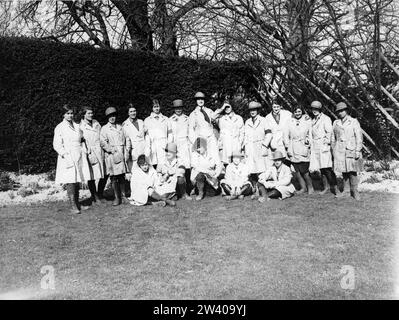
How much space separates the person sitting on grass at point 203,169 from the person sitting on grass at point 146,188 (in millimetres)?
660

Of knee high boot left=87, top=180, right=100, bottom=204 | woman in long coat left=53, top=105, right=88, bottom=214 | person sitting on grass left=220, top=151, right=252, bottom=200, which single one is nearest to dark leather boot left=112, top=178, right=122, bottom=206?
knee high boot left=87, top=180, right=100, bottom=204

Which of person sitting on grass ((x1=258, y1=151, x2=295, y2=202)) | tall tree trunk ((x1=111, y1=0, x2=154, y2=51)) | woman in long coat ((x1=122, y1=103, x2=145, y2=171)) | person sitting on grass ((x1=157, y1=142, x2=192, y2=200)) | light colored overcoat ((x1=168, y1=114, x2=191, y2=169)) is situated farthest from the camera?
tall tree trunk ((x1=111, y1=0, x2=154, y2=51))

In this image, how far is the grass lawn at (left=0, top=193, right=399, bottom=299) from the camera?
13.9ft

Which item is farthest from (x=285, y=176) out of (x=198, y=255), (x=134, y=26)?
(x=134, y=26)

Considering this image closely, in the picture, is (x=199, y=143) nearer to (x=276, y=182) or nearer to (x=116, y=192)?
(x=276, y=182)

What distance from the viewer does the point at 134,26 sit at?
535 inches

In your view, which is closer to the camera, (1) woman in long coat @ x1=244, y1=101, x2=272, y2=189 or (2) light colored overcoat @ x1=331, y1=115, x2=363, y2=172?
(2) light colored overcoat @ x1=331, y1=115, x2=363, y2=172

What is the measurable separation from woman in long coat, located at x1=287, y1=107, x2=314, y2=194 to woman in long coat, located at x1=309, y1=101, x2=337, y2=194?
4.4 inches

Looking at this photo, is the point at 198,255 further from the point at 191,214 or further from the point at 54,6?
the point at 54,6

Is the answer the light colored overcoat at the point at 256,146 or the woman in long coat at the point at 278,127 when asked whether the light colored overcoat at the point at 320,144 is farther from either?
the light colored overcoat at the point at 256,146

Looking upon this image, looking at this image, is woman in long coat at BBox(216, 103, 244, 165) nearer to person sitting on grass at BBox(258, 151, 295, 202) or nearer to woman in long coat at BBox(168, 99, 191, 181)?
woman in long coat at BBox(168, 99, 191, 181)

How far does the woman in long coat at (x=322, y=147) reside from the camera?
8.13 metres
